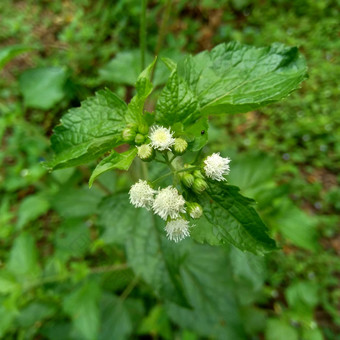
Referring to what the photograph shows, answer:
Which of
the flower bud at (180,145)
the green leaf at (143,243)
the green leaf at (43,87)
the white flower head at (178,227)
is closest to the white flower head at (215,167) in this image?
the flower bud at (180,145)

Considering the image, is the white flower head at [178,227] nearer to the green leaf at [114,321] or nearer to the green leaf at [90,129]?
the green leaf at [90,129]

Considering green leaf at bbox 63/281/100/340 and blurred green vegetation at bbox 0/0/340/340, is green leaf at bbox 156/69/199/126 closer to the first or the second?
blurred green vegetation at bbox 0/0/340/340

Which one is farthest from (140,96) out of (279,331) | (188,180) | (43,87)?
(279,331)

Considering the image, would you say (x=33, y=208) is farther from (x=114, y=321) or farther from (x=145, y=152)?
(x=145, y=152)

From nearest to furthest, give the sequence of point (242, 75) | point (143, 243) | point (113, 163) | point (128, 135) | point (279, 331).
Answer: point (113, 163) → point (128, 135) → point (242, 75) → point (143, 243) → point (279, 331)

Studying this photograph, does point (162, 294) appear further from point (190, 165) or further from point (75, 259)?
point (75, 259)
